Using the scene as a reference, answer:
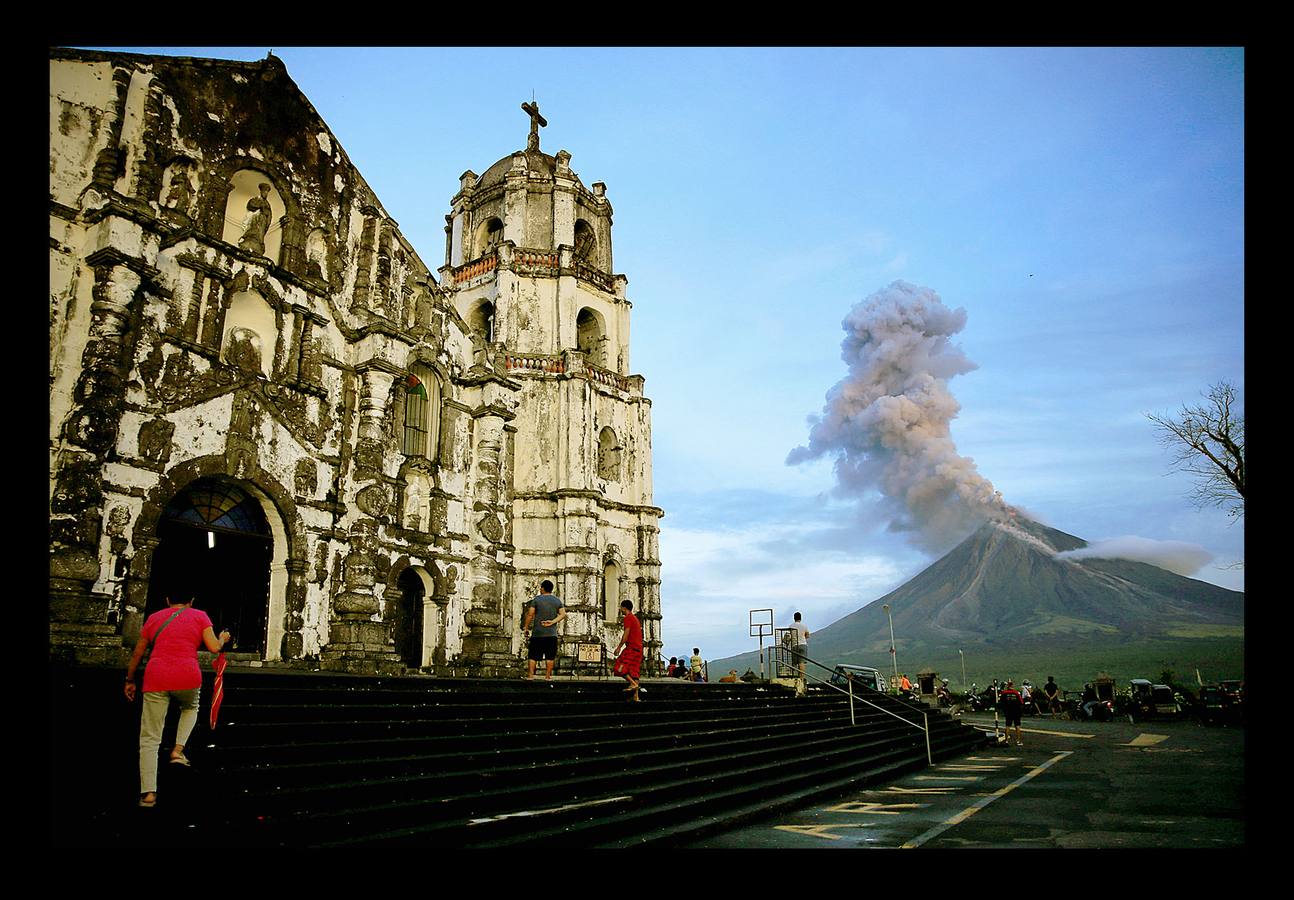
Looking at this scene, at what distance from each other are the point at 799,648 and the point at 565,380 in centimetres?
1486

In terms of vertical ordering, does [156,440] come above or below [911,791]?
above

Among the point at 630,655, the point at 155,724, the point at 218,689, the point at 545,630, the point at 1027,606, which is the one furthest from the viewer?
the point at 1027,606

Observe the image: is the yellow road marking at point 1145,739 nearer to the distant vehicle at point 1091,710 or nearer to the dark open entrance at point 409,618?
the distant vehicle at point 1091,710

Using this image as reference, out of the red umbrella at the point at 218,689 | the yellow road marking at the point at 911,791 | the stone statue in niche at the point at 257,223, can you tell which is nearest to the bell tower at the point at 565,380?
the stone statue in niche at the point at 257,223

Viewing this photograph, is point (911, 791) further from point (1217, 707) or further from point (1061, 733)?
point (1217, 707)

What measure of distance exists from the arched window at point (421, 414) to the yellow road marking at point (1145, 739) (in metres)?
20.1

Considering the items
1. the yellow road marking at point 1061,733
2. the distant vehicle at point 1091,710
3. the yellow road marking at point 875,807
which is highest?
the yellow road marking at point 875,807

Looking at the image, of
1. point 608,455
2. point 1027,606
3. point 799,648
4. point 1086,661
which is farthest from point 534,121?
point 1027,606

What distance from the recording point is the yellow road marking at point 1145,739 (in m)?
20.0

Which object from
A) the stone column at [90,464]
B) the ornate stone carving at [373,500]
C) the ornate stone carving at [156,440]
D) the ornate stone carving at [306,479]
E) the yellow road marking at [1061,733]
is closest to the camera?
the stone column at [90,464]

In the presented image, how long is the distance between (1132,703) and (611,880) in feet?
105

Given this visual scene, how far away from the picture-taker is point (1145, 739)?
21375mm

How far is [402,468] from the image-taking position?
61.3 feet

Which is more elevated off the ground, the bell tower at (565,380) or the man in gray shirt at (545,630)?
the bell tower at (565,380)
